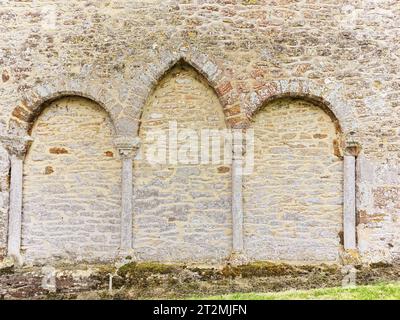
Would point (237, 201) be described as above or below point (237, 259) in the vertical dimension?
above

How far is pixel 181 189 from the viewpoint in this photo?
8.12 metres

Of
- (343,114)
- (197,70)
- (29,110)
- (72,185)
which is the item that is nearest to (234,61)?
(197,70)

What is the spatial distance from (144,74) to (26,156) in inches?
96.7

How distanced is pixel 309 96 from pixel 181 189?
8.43ft

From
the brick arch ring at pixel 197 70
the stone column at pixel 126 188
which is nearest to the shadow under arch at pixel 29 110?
the stone column at pixel 126 188

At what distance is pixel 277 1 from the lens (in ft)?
26.6

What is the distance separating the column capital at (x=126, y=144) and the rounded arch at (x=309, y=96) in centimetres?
189

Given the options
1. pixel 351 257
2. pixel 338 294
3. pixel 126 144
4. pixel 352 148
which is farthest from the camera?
pixel 126 144

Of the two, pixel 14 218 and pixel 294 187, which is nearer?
pixel 294 187

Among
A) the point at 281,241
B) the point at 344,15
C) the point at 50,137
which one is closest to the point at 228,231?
the point at 281,241

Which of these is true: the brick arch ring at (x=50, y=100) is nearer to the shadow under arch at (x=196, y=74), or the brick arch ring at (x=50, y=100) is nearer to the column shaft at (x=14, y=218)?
the shadow under arch at (x=196, y=74)

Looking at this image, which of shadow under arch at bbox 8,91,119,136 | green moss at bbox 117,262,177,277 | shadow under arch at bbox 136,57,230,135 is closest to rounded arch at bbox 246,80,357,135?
shadow under arch at bbox 136,57,230,135

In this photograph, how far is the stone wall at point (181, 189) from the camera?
8.06 meters

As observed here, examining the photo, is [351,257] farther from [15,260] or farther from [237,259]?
[15,260]
